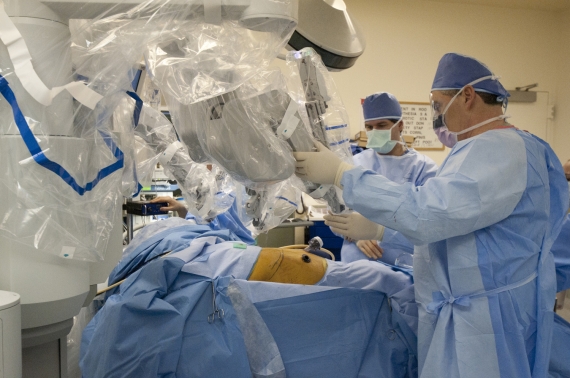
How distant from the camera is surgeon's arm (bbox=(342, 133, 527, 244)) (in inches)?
46.1

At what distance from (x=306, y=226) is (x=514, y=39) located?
9.58ft

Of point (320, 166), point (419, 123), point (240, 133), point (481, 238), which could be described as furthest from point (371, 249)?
point (419, 123)

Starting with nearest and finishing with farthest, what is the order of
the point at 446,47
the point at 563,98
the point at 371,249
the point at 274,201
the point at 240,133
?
the point at 240,133
the point at 274,201
the point at 371,249
the point at 446,47
the point at 563,98

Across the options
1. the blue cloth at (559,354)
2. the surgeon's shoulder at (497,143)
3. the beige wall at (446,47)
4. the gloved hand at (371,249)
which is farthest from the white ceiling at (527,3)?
the blue cloth at (559,354)

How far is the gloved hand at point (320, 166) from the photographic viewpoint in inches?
43.4

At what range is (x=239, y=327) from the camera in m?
1.38

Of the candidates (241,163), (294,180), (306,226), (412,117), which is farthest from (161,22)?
(412,117)

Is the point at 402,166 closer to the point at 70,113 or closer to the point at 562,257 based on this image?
the point at 562,257

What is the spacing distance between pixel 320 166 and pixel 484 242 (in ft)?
1.63

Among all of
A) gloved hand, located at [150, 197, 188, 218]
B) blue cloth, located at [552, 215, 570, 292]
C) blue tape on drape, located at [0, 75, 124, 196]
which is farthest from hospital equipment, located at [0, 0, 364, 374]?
gloved hand, located at [150, 197, 188, 218]

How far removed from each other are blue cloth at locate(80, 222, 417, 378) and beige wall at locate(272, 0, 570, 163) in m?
3.00

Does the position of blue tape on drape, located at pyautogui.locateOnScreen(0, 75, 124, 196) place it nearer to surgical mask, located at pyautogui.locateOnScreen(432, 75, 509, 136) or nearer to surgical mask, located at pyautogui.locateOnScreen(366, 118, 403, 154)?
surgical mask, located at pyautogui.locateOnScreen(432, 75, 509, 136)

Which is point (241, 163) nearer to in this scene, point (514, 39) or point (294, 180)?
point (294, 180)

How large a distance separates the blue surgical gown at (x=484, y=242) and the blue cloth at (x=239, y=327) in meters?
0.18
